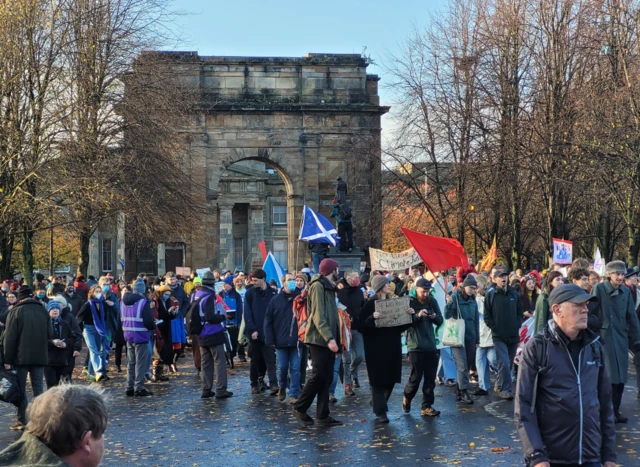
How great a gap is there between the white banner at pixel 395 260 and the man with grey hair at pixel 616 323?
1619 cm

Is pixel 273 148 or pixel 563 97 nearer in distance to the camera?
pixel 563 97

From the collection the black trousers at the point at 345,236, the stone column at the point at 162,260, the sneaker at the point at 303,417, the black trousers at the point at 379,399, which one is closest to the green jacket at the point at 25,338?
the sneaker at the point at 303,417

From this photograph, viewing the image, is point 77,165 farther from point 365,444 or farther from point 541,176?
point 365,444

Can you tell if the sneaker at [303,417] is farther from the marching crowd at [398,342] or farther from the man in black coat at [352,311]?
the man in black coat at [352,311]

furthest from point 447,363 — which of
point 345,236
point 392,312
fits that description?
point 345,236

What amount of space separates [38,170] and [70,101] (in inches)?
147

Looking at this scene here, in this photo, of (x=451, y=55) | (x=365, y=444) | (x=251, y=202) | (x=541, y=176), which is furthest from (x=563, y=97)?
(x=251, y=202)

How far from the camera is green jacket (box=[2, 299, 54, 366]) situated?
41.1 feet

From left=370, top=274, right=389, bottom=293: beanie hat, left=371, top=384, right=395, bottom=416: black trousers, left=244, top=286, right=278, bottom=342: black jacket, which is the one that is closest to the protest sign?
left=244, top=286, right=278, bottom=342: black jacket

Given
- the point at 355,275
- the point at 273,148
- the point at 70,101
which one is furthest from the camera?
the point at 273,148

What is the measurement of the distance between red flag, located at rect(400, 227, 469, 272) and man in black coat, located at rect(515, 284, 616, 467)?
35.0ft

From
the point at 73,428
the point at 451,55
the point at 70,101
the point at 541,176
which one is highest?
the point at 451,55

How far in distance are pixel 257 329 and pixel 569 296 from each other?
A: 10.4 m

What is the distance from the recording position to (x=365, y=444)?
444 inches
